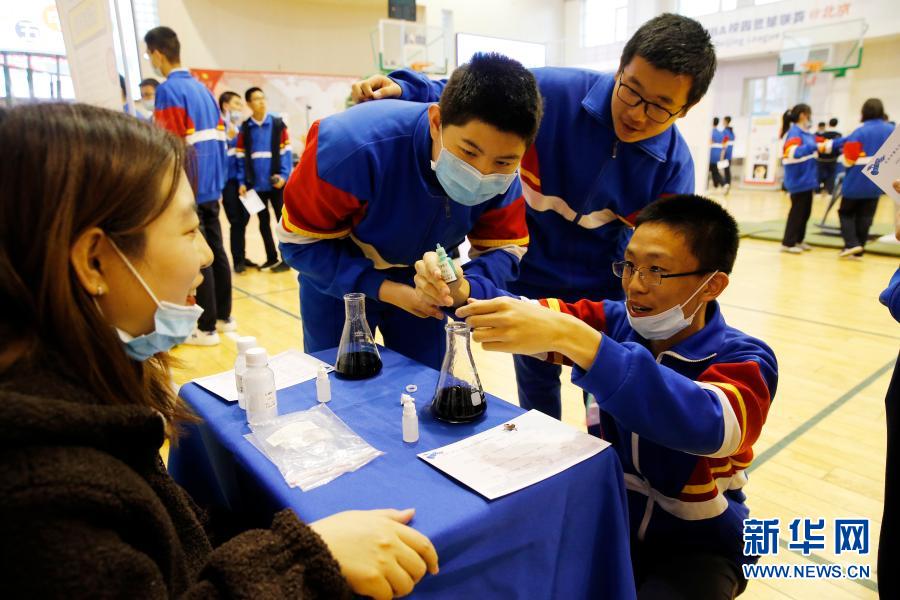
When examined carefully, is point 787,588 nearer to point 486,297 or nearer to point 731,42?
point 486,297

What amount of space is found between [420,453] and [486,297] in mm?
541

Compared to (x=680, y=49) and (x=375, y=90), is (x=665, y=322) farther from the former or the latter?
(x=375, y=90)

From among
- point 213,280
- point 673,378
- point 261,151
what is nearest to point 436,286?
point 673,378

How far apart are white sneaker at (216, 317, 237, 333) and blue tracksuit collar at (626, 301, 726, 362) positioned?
3349mm

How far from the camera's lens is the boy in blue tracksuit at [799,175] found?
6.12 meters

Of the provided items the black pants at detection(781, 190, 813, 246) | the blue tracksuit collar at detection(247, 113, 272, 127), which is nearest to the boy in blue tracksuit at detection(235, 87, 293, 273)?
the blue tracksuit collar at detection(247, 113, 272, 127)

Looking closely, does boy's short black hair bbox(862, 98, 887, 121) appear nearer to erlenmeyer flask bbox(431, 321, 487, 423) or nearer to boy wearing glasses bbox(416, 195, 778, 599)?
boy wearing glasses bbox(416, 195, 778, 599)

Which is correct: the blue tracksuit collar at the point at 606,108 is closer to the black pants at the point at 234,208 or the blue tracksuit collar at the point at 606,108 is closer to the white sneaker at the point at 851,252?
the black pants at the point at 234,208

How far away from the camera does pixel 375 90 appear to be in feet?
5.94

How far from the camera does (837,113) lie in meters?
12.6

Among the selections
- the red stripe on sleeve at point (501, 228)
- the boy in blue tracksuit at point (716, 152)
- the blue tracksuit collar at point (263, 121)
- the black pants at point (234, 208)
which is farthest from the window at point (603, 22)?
the red stripe on sleeve at point (501, 228)

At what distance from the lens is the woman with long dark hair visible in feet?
1.85

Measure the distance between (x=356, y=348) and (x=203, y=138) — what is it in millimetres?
2967

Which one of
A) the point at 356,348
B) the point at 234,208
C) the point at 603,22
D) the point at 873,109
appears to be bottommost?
the point at 234,208
